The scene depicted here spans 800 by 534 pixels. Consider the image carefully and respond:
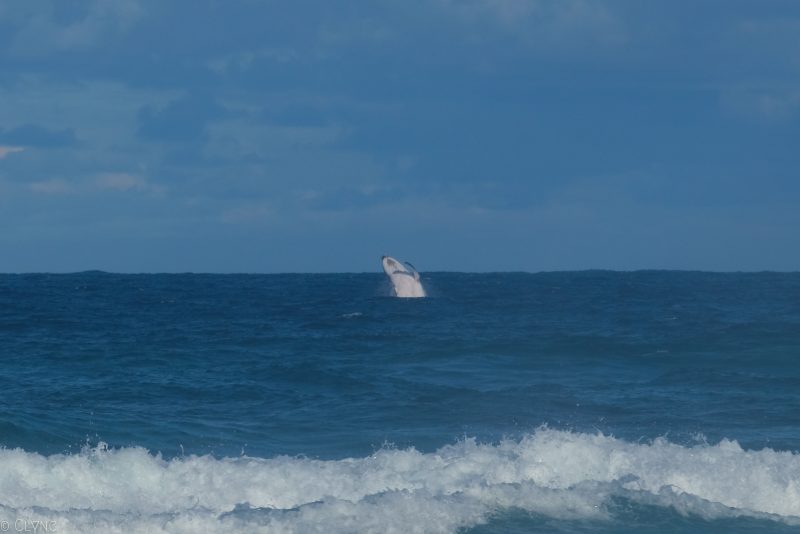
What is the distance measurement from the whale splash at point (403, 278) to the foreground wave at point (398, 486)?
28953 millimetres

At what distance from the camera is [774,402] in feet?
61.7

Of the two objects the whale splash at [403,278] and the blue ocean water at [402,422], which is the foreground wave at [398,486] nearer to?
the blue ocean water at [402,422]

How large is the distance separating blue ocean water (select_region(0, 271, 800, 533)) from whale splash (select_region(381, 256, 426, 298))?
11.6 m

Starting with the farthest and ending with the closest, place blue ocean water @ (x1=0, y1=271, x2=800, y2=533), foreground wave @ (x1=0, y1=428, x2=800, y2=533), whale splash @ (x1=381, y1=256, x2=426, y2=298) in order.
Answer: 1. whale splash @ (x1=381, y1=256, x2=426, y2=298)
2. blue ocean water @ (x1=0, y1=271, x2=800, y2=533)
3. foreground wave @ (x1=0, y1=428, x2=800, y2=533)

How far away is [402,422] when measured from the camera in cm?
1747

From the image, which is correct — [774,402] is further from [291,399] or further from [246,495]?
[246,495]

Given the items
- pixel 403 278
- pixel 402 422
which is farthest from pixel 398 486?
pixel 403 278

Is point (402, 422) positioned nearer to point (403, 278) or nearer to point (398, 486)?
point (398, 486)

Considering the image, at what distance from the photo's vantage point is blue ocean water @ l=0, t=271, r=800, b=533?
1198 cm

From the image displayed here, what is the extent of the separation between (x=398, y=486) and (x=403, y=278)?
31324mm

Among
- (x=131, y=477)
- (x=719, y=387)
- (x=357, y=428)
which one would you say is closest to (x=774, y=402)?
(x=719, y=387)

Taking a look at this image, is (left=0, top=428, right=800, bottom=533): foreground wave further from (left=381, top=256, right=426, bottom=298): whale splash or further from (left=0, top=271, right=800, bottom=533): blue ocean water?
(left=381, top=256, right=426, bottom=298): whale splash

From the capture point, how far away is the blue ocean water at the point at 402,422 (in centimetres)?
1198

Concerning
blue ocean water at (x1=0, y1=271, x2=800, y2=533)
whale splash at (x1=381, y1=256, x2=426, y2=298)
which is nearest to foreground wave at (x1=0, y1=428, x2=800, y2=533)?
blue ocean water at (x1=0, y1=271, x2=800, y2=533)
